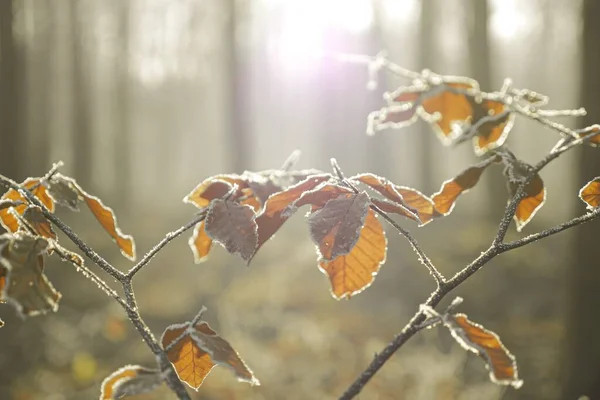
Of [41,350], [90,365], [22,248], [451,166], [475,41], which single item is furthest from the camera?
[451,166]

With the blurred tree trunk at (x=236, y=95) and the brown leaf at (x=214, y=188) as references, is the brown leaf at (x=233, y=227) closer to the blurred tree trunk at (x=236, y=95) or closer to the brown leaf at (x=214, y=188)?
the brown leaf at (x=214, y=188)

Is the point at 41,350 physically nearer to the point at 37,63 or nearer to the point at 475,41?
the point at 475,41

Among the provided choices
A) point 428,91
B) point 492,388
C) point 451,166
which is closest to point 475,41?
point 492,388

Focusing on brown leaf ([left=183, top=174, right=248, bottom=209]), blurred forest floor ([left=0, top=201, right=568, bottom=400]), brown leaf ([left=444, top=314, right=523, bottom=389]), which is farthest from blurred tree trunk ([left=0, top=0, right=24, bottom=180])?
brown leaf ([left=444, top=314, right=523, bottom=389])

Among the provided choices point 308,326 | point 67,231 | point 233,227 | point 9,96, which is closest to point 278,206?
point 233,227

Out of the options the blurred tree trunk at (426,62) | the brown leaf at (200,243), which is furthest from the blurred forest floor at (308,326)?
the brown leaf at (200,243)

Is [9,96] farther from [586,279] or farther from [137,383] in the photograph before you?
[137,383]

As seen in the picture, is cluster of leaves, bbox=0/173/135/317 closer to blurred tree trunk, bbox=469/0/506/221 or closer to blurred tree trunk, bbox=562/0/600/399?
blurred tree trunk, bbox=562/0/600/399
